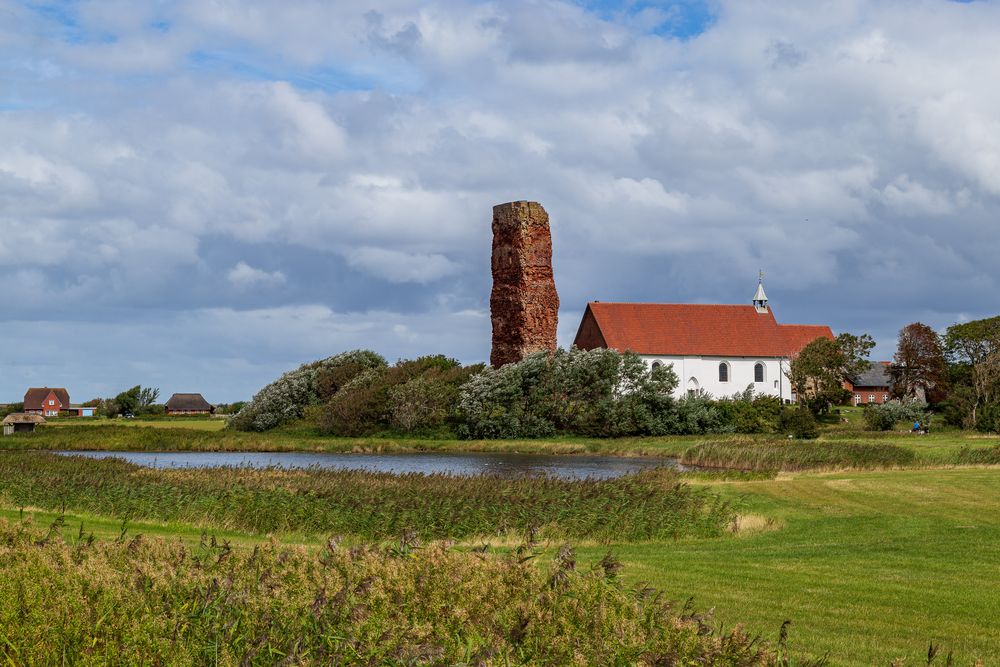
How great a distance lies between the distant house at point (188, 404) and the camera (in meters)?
147

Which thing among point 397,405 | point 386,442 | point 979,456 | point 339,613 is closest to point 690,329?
point 397,405

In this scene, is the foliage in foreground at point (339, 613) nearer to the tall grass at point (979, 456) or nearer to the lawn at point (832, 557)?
the lawn at point (832, 557)

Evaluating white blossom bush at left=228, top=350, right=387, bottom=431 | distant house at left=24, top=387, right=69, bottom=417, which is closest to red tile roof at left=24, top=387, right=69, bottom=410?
distant house at left=24, top=387, right=69, bottom=417

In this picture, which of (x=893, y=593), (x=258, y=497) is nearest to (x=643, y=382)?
(x=258, y=497)

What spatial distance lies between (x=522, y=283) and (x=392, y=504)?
157 ft

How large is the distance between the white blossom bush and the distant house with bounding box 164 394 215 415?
7012 cm

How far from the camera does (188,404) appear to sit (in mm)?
Result: 148625

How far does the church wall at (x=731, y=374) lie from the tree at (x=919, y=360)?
41.4ft

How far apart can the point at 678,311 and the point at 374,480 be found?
70.0 meters

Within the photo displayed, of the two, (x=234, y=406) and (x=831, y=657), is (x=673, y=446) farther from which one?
(x=234, y=406)

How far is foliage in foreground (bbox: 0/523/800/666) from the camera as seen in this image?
6.75 meters

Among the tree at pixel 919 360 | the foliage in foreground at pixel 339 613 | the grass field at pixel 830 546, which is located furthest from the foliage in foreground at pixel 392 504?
the tree at pixel 919 360

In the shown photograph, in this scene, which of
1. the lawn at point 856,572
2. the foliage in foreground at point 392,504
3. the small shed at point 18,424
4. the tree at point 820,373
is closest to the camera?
the lawn at point 856,572

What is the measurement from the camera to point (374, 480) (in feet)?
88.1
